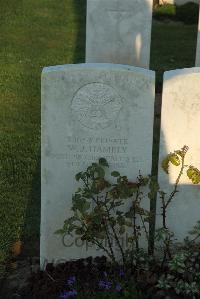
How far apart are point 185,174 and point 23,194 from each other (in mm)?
1983

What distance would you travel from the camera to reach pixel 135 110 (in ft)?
14.5

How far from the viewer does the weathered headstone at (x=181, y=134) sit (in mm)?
4371

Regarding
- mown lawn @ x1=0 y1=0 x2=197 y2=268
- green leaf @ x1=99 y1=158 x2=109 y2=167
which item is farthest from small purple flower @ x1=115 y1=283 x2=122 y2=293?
mown lawn @ x1=0 y1=0 x2=197 y2=268

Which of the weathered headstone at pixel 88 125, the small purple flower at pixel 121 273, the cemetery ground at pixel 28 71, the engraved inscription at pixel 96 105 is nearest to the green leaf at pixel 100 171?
the weathered headstone at pixel 88 125

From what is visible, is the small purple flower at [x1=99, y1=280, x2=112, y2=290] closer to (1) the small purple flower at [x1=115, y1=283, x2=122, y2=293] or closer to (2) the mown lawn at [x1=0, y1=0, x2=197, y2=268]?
(1) the small purple flower at [x1=115, y1=283, x2=122, y2=293]

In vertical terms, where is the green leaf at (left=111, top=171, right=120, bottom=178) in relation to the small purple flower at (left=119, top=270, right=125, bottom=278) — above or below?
above

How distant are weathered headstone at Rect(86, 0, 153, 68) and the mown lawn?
103 cm

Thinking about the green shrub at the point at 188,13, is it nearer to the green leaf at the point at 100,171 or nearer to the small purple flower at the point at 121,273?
the green leaf at the point at 100,171

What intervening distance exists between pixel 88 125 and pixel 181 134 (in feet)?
2.02

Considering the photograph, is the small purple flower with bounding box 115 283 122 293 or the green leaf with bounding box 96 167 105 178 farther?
the green leaf with bounding box 96 167 105 178

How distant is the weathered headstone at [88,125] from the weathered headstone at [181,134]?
11cm

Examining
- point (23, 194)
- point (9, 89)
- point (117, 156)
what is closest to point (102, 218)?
point (117, 156)

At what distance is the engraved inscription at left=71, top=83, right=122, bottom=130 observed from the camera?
172 inches

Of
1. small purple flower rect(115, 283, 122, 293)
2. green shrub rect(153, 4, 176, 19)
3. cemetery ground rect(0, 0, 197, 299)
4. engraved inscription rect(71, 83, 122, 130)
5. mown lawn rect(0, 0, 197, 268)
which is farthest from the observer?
green shrub rect(153, 4, 176, 19)
